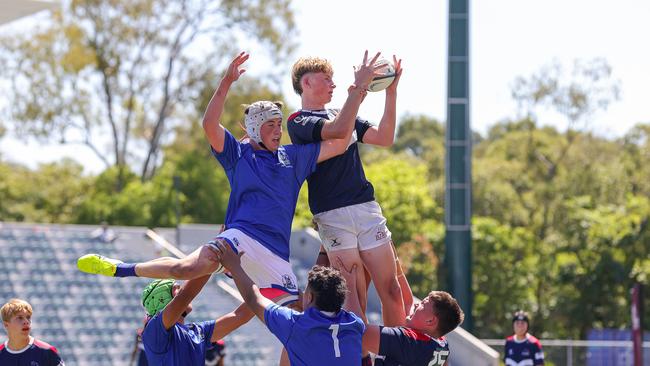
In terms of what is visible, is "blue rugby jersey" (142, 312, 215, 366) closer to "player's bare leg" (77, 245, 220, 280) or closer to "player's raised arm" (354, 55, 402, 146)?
"player's bare leg" (77, 245, 220, 280)

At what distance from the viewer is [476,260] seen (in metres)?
34.1

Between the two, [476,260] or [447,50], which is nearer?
[447,50]

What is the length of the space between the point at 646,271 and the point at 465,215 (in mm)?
8168

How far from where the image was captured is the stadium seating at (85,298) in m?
21.0

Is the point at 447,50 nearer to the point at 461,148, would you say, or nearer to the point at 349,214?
the point at 461,148

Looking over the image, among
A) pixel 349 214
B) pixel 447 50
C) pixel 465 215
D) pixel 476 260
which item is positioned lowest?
pixel 476 260

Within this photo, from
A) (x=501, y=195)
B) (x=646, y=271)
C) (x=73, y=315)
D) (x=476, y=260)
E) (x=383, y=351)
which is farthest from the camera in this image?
(x=501, y=195)

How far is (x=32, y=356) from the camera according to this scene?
869 cm

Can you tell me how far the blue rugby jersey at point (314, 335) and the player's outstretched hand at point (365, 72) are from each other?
1.52 meters

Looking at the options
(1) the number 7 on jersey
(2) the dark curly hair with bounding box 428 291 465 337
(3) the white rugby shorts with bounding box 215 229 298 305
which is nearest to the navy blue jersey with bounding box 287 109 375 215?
(3) the white rugby shorts with bounding box 215 229 298 305

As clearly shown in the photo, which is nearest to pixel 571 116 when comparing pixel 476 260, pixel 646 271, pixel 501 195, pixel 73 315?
pixel 501 195

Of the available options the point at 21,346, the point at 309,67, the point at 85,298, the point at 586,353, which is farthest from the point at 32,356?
the point at 586,353

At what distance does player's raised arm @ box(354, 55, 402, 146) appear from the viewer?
7.52 meters

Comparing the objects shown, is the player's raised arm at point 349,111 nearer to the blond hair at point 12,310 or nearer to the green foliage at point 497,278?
the blond hair at point 12,310
